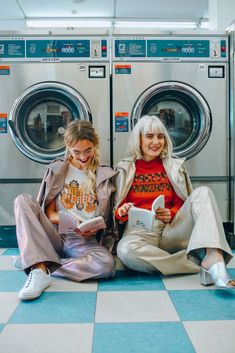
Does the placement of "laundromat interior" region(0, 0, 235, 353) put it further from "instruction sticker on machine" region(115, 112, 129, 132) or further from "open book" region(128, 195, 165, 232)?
"open book" region(128, 195, 165, 232)

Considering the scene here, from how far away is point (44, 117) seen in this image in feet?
8.61

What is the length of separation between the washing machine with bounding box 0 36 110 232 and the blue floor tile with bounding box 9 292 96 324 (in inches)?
44.4

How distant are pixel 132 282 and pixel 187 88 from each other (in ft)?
4.64

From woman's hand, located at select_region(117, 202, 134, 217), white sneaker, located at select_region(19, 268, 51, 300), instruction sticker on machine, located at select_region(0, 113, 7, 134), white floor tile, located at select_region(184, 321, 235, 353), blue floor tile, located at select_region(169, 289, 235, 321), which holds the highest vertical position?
instruction sticker on machine, located at select_region(0, 113, 7, 134)

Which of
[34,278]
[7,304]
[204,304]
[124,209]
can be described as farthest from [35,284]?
[204,304]

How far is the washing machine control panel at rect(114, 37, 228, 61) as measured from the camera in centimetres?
259

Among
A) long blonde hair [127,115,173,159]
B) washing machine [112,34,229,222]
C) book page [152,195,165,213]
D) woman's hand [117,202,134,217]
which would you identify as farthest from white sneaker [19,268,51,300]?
washing machine [112,34,229,222]

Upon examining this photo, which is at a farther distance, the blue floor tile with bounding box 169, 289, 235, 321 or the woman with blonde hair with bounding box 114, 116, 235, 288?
the woman with blonde hair with bounding box 114, 116, 235, 288

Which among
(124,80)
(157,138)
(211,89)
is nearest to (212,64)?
(211,89)

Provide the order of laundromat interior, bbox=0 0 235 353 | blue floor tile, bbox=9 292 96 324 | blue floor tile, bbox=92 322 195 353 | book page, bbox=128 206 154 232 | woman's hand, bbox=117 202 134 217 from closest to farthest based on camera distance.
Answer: blue floor tile, bbox=92 322 195 353, blue floor tile, bbox=9 292 96 324, book page, bbox=128 206 154 232, woman's hand, bbox=117 202 134 217, laundromat interior, bbox=0 0 235 353

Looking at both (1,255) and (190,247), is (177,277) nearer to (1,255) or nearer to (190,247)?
(190,247)

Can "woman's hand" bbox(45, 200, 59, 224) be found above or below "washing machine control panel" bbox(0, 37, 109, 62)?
below

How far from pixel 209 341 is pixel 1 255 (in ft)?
5.27

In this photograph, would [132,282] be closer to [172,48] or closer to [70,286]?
→ [70,286]
